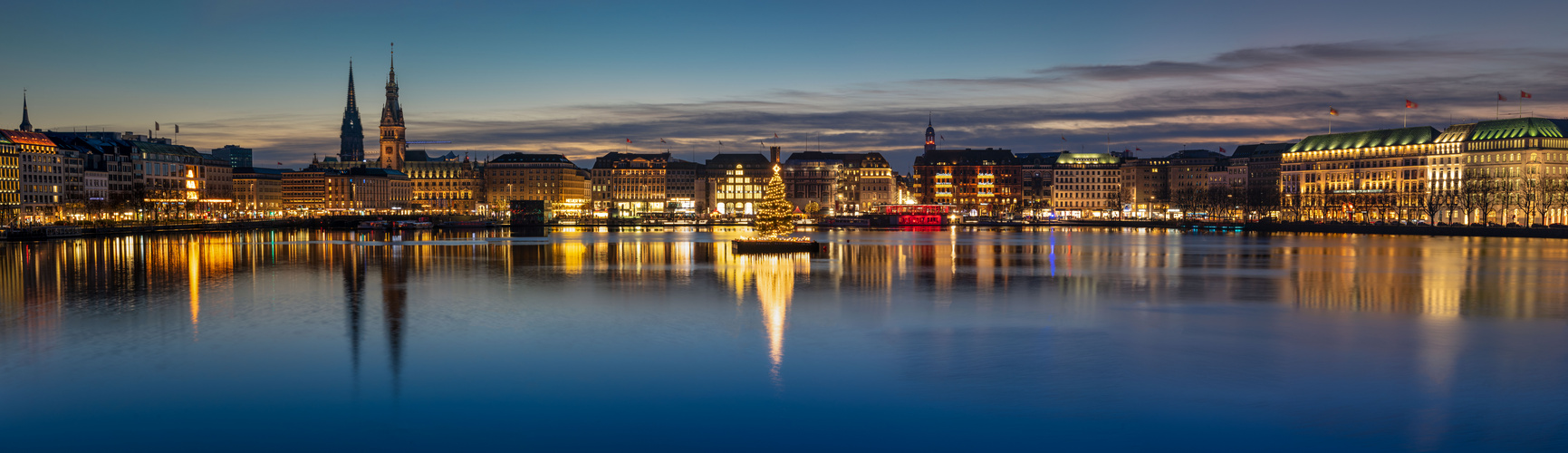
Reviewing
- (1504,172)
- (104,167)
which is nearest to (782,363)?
(1504,172)

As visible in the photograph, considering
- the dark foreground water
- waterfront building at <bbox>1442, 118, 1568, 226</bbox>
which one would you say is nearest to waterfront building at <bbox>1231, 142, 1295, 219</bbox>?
waterfront building at <bbox>1442, 118, 1568, 226</bbox>

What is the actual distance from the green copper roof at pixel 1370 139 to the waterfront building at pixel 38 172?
177736 mm

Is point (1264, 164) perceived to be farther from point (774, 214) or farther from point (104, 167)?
point (104, 167)

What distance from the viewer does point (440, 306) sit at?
29.4 metres

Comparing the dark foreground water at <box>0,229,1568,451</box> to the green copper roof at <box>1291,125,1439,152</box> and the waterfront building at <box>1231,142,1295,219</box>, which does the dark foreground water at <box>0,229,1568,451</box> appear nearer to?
the green copper roof at <box>1291,125,1439,152</box>

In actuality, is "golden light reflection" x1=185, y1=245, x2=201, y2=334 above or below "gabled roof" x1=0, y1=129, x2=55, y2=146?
below

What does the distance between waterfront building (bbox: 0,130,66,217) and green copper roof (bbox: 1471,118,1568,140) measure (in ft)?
585

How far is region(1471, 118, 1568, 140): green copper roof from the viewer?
125438 mm

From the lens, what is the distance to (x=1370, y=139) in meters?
153

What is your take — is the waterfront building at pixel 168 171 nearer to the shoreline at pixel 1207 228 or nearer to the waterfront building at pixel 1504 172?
the shoreline at pixel 1207 228

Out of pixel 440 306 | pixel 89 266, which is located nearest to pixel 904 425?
pixel 440 306

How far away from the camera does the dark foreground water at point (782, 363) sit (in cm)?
1427

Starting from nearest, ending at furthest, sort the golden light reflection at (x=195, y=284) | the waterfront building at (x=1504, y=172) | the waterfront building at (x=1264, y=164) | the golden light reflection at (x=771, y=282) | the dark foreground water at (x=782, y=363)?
the dark foreground water at (x=782, y=363) < the golden light reflection at (x=771, y=282) < the golden light reflection at (x=195, y=284) < the waterfront building at (x=1504, y=172) < the waterfront building at (x=1264, y=164)

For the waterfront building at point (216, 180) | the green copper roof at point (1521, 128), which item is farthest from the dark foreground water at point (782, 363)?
the waterfront building at point (216, 180)
